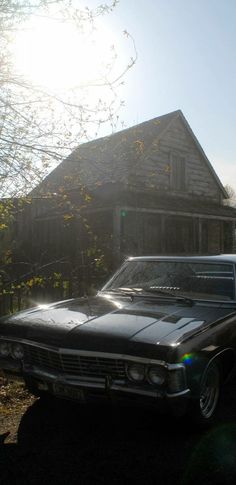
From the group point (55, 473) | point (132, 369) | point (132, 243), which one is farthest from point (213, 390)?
point (132, 243)

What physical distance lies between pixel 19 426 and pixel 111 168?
4696mm

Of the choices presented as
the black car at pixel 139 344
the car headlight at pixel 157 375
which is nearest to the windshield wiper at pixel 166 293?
the black car at pixel 139 344

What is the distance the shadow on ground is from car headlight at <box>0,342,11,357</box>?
0.62 metres

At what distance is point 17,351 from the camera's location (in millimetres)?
4137

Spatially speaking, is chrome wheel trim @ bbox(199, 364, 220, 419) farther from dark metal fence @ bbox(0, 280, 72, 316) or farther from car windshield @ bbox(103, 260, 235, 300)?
dark metal fence @ bbox(0, 280, 72, 316)

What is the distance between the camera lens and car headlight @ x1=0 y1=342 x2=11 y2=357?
420 centimetres

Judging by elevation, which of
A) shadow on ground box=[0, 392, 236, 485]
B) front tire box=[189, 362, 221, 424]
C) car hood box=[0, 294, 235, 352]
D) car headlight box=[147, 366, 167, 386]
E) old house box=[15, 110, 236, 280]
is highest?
old house box=[15, 110, 236, 280]

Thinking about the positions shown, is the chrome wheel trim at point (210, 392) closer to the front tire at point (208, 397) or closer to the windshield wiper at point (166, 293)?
the front tire at point (208, 397)

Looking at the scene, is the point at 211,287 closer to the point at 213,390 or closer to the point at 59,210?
the point at 213,390

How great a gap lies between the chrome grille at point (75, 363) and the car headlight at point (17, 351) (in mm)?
82

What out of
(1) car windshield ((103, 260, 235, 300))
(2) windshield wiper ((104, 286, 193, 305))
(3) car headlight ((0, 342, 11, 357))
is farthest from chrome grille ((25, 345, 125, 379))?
(1) car windshield ((103, 260, 235, 300))

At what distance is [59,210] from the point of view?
8.27m

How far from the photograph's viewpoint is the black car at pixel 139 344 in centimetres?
346

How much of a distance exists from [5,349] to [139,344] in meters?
1.43
